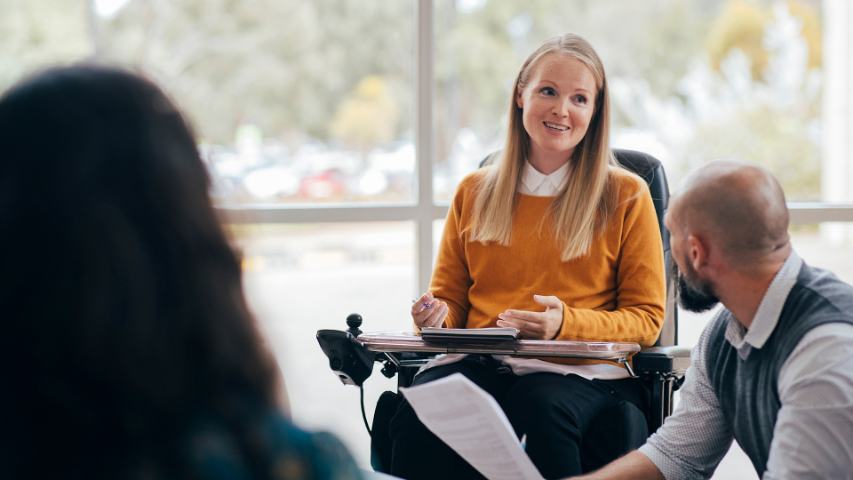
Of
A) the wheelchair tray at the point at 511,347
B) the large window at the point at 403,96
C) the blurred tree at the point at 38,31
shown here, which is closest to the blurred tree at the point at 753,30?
the large window at the point at 403,96

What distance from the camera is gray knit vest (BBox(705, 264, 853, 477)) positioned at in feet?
5.12

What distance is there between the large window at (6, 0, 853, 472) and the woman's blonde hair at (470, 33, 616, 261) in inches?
31.3

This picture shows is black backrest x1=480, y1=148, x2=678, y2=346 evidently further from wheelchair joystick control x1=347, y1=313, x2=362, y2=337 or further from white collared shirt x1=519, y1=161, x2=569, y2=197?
wheelchair joystick control x1=347, y1=313, x2=362, y2=337

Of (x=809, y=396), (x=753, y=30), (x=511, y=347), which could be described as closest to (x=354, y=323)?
(x=511, y=347)

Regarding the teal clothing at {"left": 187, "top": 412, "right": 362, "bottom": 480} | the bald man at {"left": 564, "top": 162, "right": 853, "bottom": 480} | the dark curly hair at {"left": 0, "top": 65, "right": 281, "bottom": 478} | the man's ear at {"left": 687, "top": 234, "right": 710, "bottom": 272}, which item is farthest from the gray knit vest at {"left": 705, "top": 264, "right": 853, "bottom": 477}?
the dark curly hair at {"left": 0, "top": 65, "right": 281, "bottom": 478}

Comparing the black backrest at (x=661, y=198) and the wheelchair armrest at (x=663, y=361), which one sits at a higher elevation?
the black backrest at (x=661, y=198)

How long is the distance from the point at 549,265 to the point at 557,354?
0.37 m

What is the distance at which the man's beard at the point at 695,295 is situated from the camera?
5.60 ft

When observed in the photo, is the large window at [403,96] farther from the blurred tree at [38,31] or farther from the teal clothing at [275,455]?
the teal clothing at [275,455]

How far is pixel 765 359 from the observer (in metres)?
1.64

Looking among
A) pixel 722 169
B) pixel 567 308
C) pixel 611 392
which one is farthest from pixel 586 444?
pixel 722 169

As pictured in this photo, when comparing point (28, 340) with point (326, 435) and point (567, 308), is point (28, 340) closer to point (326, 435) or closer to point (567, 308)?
point (326, 435)

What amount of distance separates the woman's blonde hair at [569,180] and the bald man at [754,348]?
527mm

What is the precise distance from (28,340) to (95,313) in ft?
0.18
